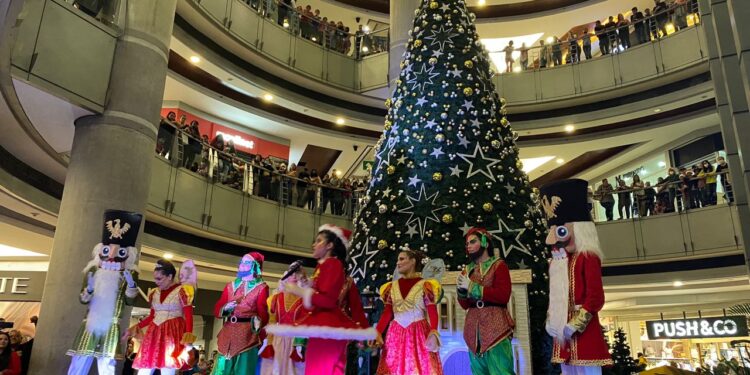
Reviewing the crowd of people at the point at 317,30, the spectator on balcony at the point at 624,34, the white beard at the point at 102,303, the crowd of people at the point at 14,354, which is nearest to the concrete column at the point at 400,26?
the crowd of people at the point at 317,30

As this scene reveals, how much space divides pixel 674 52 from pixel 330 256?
13608 millimetres

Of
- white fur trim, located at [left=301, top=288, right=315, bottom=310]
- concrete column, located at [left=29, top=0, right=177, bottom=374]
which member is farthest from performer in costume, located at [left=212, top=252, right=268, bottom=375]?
concrete column, located at [left=29, top=0, right=177, bottom=374]

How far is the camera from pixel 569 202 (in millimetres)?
4152

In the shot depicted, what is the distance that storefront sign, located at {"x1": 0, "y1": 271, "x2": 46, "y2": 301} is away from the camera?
39.2ft

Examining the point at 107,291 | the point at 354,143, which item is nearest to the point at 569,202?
the point at 107,291

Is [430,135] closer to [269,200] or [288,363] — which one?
[288,363]

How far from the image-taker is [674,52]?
14.0 meters

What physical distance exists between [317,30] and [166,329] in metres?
11.7

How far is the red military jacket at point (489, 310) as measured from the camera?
3908mm

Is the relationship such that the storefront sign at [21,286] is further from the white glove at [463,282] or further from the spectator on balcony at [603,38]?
the spectator on balcony at [603,38]

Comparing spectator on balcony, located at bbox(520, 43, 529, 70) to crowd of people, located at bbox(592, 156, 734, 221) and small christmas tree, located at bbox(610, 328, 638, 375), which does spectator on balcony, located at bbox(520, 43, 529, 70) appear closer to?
crowd of people, located at bbox(592, 156, 734, 221)

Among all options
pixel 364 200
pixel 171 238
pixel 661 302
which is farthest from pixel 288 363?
pixel 661 302

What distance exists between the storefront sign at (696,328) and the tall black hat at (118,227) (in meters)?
13.0

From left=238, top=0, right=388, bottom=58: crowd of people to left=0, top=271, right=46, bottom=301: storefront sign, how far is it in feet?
27.8
